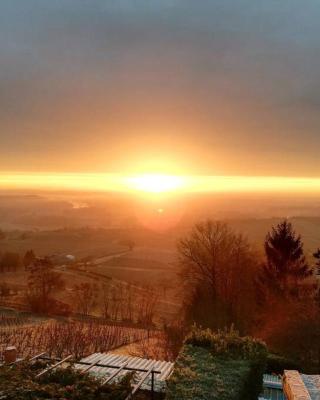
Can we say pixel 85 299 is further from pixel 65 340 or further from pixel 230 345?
pixel 230 345

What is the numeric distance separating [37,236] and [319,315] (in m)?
110

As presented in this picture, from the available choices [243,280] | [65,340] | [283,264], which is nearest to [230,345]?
[65,340]

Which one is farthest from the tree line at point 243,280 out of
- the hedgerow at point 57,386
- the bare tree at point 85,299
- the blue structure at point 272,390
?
the hedgerow at point 57,386

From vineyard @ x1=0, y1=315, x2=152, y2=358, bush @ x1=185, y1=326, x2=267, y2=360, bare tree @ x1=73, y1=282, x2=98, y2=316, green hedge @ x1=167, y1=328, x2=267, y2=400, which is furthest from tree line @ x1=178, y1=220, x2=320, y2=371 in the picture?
bare tree @ x1=73, y1=282, x2=98, y2=316

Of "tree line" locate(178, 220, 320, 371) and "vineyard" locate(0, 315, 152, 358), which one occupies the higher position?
"tree line" locate(178, 220, 320, 371)

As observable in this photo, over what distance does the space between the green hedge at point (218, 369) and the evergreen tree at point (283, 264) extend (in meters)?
21.2

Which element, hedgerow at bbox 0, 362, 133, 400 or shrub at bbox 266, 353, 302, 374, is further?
shrub at bbox 266, 353, 302, 374

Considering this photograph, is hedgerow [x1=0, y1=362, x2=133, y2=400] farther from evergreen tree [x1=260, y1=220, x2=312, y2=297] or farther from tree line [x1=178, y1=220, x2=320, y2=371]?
evergreen tree [x1=260, y1=220, x2=312, y2=297]

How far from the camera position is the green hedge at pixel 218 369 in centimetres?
938

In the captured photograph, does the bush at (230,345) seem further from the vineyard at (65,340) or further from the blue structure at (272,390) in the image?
the vineyard at (65,340)

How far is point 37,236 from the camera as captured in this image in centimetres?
12512

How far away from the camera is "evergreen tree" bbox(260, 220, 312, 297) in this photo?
3284 cm

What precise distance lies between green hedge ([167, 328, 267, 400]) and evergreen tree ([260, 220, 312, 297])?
2121cm

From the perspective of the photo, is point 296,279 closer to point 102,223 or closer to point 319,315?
point 319,315
